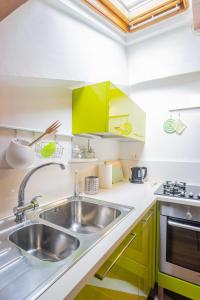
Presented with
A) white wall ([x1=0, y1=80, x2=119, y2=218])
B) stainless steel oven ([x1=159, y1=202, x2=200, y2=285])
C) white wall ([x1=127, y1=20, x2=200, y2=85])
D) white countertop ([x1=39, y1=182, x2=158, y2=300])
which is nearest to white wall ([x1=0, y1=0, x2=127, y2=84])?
white wall ([x1=0, y1=80, x2=119, y2=218])

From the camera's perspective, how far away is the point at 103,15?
5.05 feet

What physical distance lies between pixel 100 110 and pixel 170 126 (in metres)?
1.15

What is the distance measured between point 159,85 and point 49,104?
1484mm

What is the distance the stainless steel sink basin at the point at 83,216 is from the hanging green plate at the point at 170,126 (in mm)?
1299

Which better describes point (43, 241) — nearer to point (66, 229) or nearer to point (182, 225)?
point (66, 229)

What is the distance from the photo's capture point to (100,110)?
4.01 ft

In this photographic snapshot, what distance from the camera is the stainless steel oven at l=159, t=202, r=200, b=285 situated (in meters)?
1.26

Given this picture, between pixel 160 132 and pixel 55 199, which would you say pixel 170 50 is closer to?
pixel 160 132

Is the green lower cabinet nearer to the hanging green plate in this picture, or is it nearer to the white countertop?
the white countertop

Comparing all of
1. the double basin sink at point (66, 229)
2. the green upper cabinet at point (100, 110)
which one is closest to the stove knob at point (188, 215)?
the double basin sink at point (66, 229)

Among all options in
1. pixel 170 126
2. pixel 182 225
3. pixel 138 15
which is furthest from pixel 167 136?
pixel 138 15

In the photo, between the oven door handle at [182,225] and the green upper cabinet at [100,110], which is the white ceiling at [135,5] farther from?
the oven door handle at [182,225]

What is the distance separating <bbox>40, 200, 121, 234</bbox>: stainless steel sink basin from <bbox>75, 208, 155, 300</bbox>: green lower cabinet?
0.24 metres

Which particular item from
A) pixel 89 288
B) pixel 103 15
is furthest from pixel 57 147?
pixel 103 15
